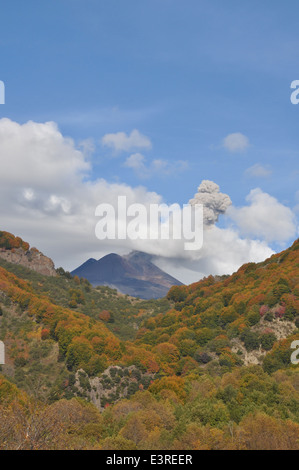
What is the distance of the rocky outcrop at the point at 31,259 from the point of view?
155m

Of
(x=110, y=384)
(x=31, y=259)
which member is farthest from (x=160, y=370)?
(x=31, y=259)

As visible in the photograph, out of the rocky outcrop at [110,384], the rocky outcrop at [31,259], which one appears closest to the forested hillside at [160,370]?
the rocky outcrop at [110,384]

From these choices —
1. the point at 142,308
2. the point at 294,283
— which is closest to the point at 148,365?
the point at 294,283

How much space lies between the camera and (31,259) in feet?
524

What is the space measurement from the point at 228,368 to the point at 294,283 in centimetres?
2986

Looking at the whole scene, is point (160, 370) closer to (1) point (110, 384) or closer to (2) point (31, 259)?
(1) point (110, 384)

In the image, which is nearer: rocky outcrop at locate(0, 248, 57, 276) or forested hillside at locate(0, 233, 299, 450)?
forested hillside at locate(0, 233, 299, 450)

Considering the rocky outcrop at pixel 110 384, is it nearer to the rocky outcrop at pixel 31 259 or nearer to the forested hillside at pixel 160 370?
the forested hillside at pixel 160 370

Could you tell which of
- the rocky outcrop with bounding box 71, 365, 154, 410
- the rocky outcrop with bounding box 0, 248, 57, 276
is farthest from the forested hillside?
the rocky outcrop with bounding box 0, 248, 57, 276

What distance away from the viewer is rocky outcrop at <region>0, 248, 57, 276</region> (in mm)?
155250

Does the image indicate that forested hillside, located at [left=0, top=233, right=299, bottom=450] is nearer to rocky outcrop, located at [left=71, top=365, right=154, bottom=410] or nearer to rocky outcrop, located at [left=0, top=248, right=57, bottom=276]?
rocky outcrop, located at [left=71, top=365, right=154, bottom=410]

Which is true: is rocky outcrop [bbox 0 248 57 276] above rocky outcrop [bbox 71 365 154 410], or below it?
above
